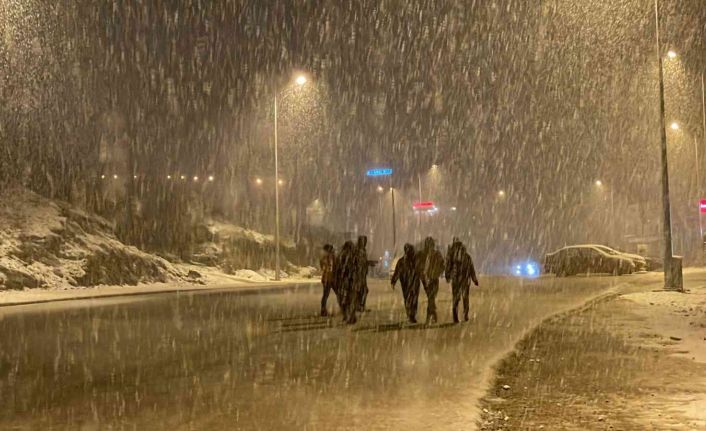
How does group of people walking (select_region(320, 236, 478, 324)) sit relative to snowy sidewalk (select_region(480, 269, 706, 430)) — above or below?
above

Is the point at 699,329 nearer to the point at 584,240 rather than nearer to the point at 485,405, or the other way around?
the point at 485,405

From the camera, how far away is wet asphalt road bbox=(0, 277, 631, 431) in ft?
21.2

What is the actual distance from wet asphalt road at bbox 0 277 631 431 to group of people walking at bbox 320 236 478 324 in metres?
0.47

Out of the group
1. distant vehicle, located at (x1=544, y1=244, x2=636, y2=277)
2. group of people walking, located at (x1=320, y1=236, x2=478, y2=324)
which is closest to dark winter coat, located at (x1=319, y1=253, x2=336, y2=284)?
group of people walking, located at (x1=320, y1=236, x2=478, y2=324)

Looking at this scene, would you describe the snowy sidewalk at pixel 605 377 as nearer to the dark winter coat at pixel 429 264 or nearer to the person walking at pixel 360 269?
the dark winter coat at pixel 429 264

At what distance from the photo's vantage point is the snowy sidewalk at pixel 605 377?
6.21 m

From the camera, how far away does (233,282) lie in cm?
3638

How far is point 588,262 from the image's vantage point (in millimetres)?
34875

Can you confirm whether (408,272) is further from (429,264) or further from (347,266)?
(347,266)

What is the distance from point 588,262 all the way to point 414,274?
23.3 m

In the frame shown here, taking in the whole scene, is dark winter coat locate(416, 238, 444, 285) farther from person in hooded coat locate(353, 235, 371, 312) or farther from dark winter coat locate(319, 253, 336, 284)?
dark winter coat locate(319, 253, 336, 284)

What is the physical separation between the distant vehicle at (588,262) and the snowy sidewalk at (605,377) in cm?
2090

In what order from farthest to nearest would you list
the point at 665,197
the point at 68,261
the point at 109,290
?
the point at 68,261, the point at 109,290, the point at 665,197

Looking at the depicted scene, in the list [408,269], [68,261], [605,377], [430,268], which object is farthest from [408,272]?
[68,261]
